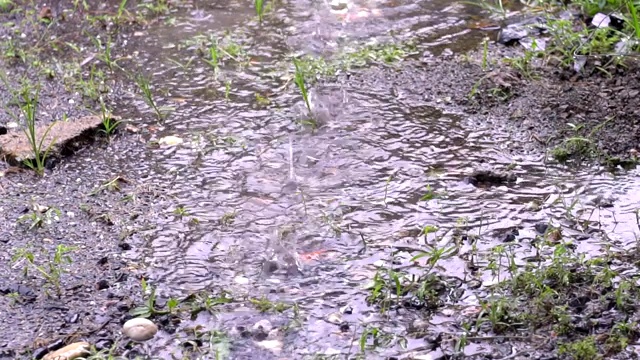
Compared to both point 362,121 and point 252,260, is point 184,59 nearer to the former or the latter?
point 362,121

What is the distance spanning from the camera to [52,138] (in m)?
3.37

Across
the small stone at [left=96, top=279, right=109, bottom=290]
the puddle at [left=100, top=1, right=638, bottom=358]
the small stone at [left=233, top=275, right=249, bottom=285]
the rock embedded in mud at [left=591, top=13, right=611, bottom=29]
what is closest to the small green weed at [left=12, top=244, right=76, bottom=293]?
the small stone at [left=96, top=279, right=109, bottom=290]

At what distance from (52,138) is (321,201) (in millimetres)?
1201

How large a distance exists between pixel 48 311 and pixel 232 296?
0.55 meters

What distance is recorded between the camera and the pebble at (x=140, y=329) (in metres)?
2.34

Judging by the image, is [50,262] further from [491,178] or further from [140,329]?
[491,178]

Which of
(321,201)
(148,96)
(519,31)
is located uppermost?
(519,31)

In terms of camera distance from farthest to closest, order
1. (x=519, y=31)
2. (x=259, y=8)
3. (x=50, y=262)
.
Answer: (x=259, y=8), (x=519, y=31), (x=50, y=262)

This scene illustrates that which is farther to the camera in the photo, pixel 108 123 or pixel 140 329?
pixel 108 123

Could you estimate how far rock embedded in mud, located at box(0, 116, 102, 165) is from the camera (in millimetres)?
3301

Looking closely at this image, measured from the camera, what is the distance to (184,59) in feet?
13.4

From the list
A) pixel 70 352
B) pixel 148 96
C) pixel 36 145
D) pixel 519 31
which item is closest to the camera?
pixel 70 352

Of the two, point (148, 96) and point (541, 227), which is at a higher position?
point (148, 96)

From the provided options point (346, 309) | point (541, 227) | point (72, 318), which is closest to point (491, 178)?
point (541, 227)
